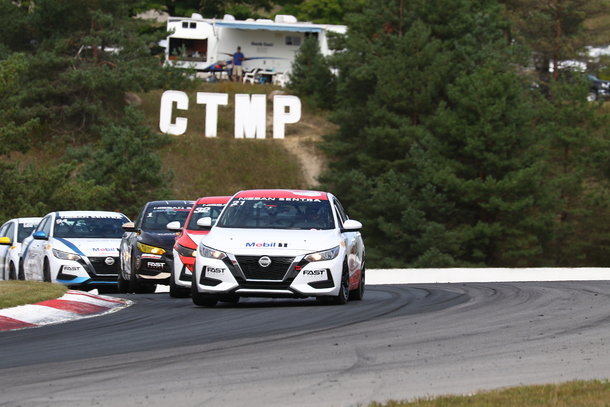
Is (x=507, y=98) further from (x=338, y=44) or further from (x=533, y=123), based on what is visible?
(x=338, y=44)

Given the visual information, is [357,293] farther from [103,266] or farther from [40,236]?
[40,236]

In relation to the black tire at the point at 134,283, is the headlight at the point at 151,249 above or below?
above

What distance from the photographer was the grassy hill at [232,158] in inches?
2346

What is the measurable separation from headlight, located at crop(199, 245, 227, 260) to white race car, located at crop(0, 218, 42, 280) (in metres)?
9.61

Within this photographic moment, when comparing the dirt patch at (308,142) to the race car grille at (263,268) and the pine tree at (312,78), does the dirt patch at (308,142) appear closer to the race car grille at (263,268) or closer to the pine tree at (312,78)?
the pine tree at (312,78)

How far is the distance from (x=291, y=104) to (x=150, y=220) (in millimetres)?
43100

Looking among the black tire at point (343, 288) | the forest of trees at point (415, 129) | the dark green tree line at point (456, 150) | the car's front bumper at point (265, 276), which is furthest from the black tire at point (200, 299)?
the dark green tree line at point (456, 150)

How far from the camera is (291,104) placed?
6178 cm

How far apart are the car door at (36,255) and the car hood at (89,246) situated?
15.0 inches

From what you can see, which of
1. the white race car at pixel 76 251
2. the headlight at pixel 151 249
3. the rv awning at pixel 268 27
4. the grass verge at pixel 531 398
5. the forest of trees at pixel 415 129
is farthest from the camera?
the rv awning at pixel 268 27

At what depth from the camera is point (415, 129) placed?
54125 mm

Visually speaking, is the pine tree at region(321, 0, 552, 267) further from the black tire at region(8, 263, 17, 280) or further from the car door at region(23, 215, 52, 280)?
the car door at region(23, 215, 52, 280)

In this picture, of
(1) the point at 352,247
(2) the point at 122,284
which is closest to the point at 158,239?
(2) the point at 122,284

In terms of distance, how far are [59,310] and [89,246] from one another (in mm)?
6593
